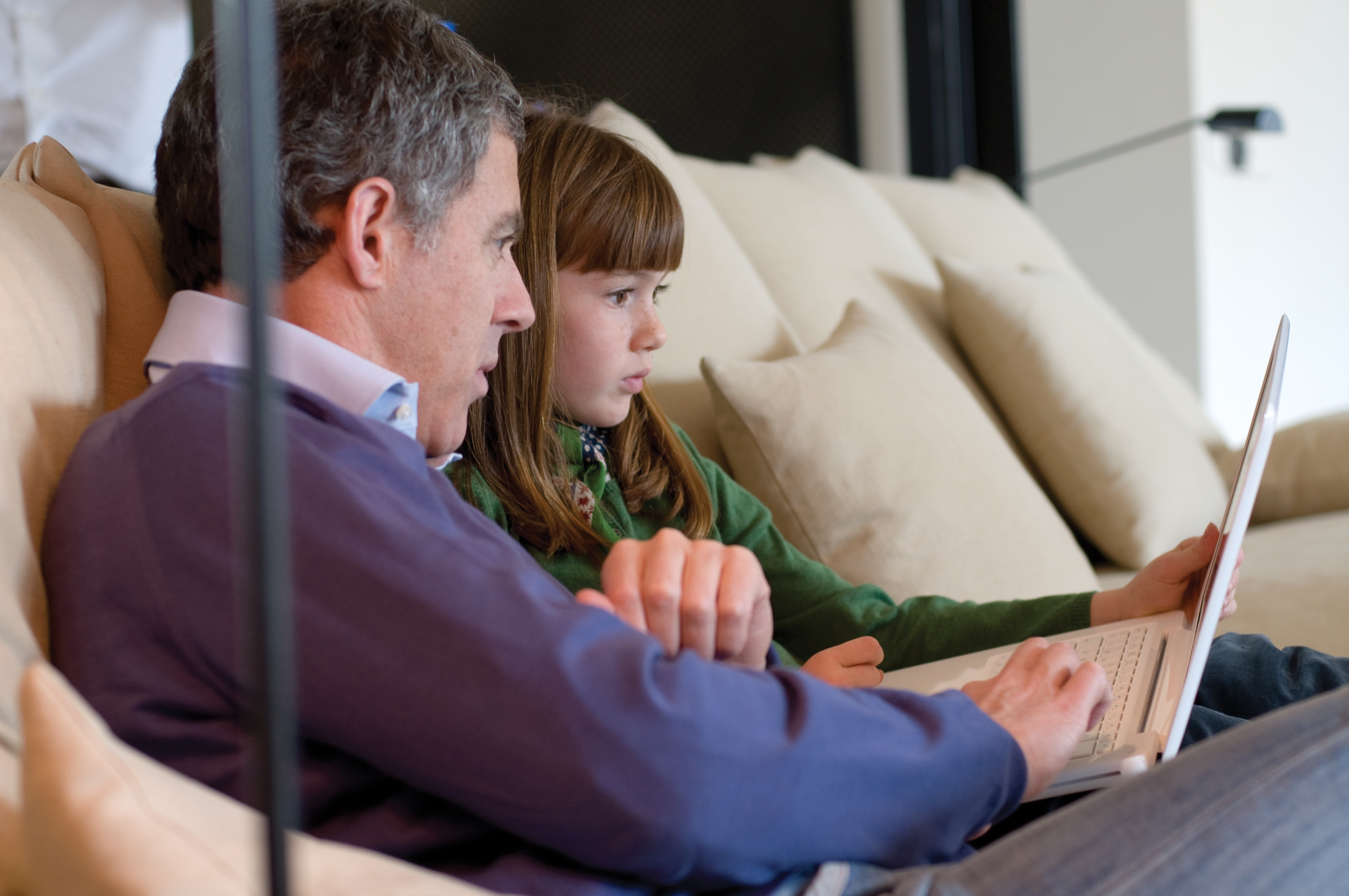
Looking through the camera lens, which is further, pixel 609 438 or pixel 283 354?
pixel 609 438

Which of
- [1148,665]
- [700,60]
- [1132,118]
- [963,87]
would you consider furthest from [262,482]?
[1132,118]

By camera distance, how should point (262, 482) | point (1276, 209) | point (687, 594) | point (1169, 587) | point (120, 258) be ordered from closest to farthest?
1. point (262, 482)
2. point (687, 594)
3. point (120, 258)
4. point (1169, 587)
5. point (1276, 209)

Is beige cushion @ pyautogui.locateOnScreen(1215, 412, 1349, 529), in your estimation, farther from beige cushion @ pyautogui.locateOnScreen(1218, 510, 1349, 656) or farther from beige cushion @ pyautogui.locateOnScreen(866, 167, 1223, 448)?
beige cushion @ pyautogui.locateOnScreen(1218, 510, 1349, 656)

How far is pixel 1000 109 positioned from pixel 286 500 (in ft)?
10.7

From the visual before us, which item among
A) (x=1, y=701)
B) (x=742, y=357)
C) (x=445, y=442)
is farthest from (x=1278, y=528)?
(x=1, y=701)

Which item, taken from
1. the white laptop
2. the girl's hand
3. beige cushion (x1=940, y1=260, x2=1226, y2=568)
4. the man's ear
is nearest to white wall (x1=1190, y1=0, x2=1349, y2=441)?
beige cushion (x1=940, y1=260, x2=1226, y2=568)

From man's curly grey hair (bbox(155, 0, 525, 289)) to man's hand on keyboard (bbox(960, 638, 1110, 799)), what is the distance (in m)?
0.50

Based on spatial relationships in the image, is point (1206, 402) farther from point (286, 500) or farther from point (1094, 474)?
point (286, 500)

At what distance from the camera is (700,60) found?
270 cm

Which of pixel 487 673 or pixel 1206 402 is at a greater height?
pixel 487 673

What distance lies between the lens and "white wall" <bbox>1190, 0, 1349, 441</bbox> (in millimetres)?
3506

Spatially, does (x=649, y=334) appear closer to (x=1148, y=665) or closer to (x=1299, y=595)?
(x=1148, y=665)

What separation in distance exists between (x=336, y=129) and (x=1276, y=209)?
3.76 meters

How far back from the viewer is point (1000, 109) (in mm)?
3451
